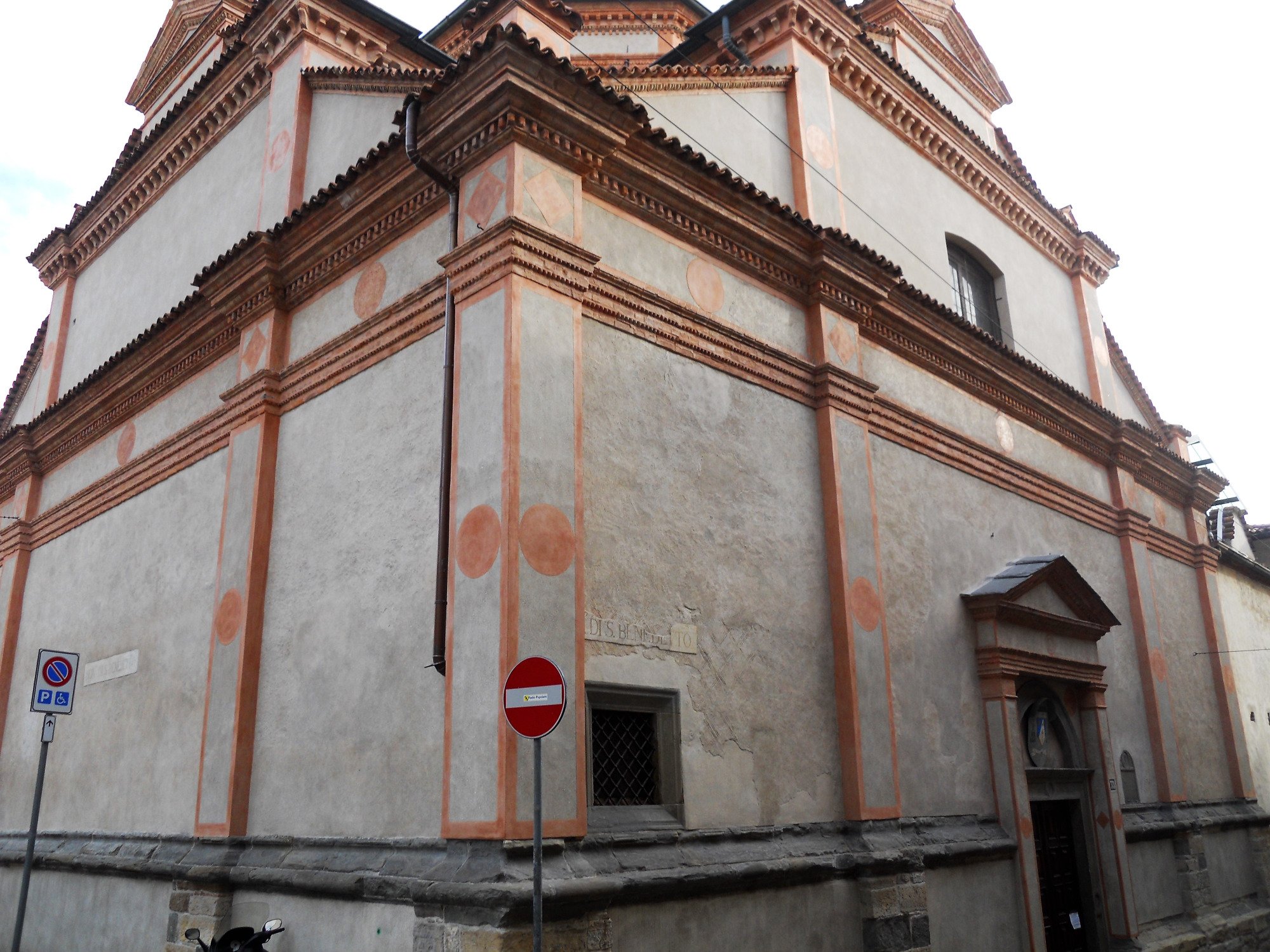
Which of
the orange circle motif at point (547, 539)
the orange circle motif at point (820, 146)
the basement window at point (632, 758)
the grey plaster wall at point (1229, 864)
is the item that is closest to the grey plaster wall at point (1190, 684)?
the grey plaster wall at point (1229, 864)

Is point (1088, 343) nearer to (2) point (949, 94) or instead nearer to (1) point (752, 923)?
(2) point (949, 94)

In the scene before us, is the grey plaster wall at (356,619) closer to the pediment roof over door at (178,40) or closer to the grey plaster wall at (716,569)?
the grey plaster wall at (716,569)

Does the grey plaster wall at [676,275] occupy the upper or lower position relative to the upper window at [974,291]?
lower

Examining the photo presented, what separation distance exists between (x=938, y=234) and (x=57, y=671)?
35.9 ft

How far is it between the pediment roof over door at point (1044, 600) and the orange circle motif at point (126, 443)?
9633 mm

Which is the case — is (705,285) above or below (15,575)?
above

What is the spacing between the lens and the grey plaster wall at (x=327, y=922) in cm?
659

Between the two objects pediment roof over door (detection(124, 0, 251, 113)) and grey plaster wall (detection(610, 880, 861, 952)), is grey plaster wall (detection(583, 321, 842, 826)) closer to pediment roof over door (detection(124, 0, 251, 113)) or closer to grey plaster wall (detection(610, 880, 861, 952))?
grey plaster wall (detection(610, 880, 861, 952))

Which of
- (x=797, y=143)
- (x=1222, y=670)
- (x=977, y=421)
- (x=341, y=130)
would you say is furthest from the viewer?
(x=1222, y=670)

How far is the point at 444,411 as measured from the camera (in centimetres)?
750

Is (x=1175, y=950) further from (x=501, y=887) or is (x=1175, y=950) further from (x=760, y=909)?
(x=501, y=887)

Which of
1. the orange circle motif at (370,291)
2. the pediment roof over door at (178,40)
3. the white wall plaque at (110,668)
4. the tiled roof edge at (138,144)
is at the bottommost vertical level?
the white wall plaque at (110,668)

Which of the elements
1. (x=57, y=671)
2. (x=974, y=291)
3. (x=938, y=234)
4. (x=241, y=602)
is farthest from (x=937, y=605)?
(x=57, y=671)

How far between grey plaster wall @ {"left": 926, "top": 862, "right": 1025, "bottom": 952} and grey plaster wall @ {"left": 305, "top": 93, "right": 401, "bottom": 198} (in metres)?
8.47
